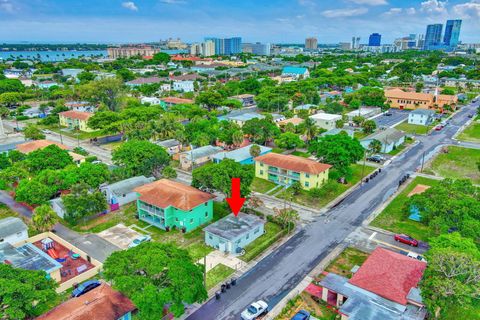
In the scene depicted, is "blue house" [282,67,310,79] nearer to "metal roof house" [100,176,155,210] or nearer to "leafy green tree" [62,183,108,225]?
"metal roof house" [100,176,155,210]

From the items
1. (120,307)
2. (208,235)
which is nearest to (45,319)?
(120,307)

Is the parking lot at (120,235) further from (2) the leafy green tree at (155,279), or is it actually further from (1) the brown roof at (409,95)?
(1) the brown roof at (409,95)

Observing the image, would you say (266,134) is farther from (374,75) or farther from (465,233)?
(374,75)

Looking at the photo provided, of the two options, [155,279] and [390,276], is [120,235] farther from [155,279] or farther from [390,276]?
[390,276]

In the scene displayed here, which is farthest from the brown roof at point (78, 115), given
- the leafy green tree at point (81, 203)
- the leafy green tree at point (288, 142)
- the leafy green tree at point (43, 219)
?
the leafy green tree at point (43, 219)

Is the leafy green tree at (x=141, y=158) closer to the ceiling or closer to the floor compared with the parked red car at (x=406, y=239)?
closer to the ceiling

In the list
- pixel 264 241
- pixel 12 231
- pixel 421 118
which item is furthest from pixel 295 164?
pixel 421 118
